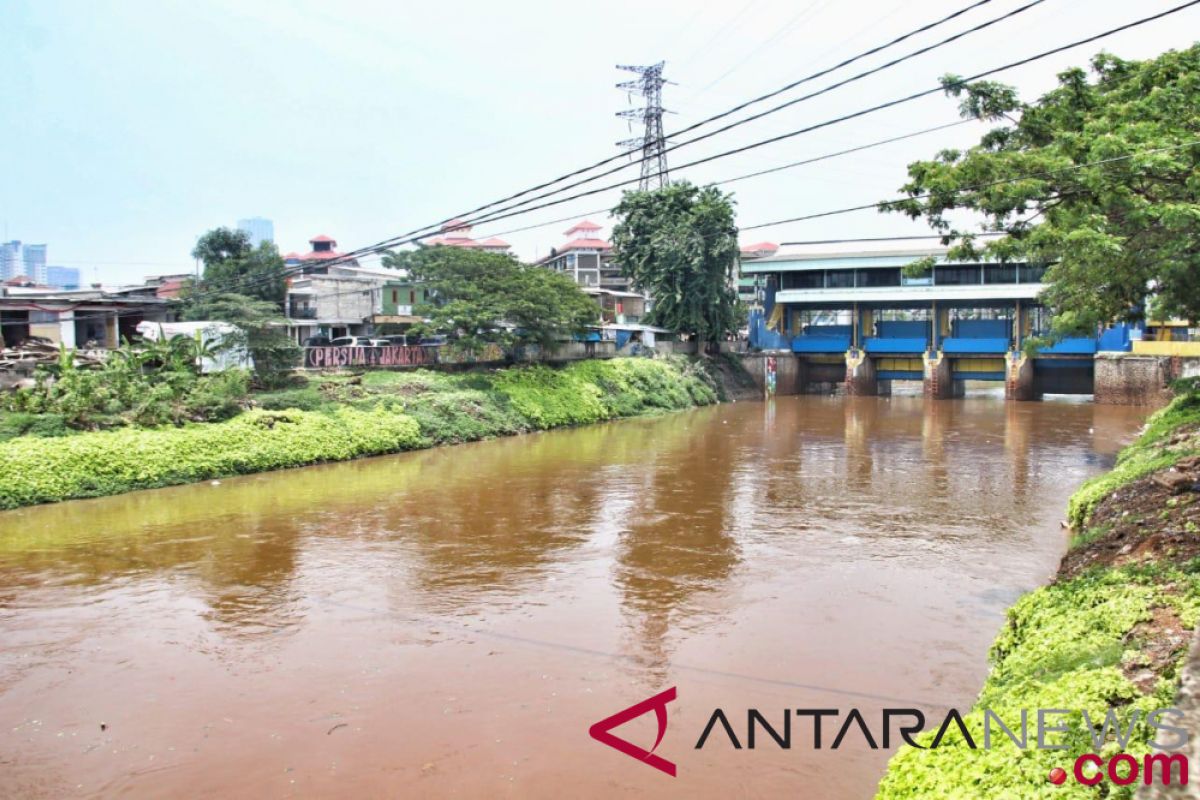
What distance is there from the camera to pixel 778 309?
51.6 m

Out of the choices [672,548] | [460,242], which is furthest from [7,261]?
[672,548]

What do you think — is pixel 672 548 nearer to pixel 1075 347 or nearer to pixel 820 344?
pixel 1075 347

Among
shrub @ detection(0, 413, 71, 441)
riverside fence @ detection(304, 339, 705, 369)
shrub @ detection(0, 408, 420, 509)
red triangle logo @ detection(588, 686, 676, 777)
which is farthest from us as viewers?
riverside fence @ detection(304, 339, 705, 369)

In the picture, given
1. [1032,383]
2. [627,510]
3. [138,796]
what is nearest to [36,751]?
[138,796]

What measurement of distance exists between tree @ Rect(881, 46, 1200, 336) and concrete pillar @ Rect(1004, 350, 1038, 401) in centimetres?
3156

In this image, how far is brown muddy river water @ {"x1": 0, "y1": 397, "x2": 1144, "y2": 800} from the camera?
7.62 meters

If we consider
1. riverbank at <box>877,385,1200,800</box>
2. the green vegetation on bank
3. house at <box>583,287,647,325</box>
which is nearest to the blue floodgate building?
house at <box>583,287,647,325</box>

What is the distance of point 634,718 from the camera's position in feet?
27.8

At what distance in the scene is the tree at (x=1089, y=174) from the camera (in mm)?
10477

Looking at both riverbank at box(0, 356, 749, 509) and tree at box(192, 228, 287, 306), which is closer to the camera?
riverbank at box(0, 356, 749, 509)

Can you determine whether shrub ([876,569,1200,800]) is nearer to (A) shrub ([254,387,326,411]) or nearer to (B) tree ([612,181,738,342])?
(A) shrub ([254,387,326,411])

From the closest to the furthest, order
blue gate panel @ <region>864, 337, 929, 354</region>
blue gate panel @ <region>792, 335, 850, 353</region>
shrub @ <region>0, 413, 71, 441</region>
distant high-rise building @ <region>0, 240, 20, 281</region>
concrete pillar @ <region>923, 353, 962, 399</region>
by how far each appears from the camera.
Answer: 1. shrub @ <region>0, 413, 71, 441</region>
2. concrete pillar @ <region>923, 353, 962, 399</region>
3. blue gate panel @ <region>864, 337, 929, 354</region>
4. blue gate panel @ <region>792, 335, 850, 353</region>
5. distant high-rise building @ <region>0, 240, 20, 281</region>

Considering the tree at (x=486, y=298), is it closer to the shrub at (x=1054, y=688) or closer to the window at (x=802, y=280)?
the window at (x=802, y=280)

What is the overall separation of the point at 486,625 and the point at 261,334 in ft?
63.9
